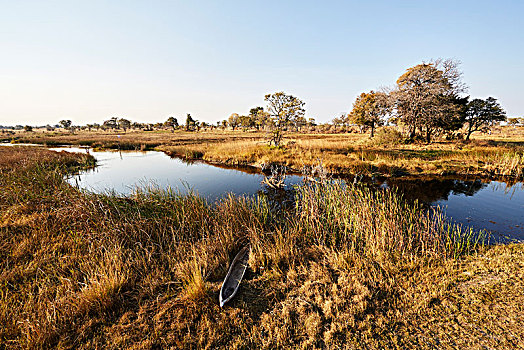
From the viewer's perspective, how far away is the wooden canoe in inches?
156

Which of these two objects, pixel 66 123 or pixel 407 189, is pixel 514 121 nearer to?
pixel 407 189

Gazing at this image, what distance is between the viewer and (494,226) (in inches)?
304

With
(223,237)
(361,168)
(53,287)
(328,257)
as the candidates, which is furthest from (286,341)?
(361,168)

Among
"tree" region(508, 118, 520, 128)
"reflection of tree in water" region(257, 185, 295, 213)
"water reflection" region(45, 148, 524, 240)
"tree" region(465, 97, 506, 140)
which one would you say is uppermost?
"tree" region(508, 118, 520, 128)

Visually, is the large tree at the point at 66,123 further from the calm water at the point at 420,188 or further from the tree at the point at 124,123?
the calm water at the point at 420,188

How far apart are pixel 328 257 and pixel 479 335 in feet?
8.80

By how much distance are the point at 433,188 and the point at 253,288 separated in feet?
46.6

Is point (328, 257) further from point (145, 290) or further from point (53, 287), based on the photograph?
point (53, 287)

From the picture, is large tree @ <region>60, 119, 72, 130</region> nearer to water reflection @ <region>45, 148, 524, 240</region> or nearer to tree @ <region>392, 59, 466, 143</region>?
water reflection @ <region>45, 148, 524, 240</region>

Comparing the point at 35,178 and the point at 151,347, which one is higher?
the point at 35,178

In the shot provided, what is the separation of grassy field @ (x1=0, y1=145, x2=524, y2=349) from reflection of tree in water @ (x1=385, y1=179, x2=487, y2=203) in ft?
22.5

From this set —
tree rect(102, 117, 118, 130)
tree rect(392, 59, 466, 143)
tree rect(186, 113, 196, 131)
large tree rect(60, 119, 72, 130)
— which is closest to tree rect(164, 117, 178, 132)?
tree rect(186, 113, 196, 131)

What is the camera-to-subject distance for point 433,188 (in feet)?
42.4

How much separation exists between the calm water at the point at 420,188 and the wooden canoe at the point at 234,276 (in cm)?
463
